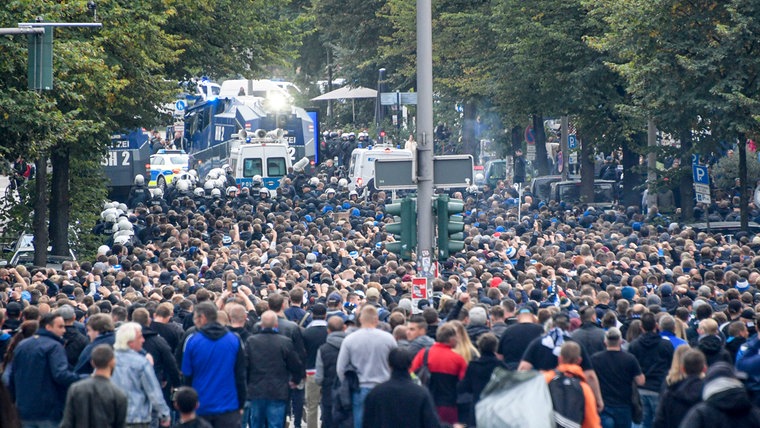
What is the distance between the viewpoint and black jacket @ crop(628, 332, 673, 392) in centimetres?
1277

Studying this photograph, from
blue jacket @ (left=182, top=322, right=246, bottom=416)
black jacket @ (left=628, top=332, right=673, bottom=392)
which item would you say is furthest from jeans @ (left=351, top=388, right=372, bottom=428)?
black jacket @ (left=628, top=332, right=673, bottom=392)

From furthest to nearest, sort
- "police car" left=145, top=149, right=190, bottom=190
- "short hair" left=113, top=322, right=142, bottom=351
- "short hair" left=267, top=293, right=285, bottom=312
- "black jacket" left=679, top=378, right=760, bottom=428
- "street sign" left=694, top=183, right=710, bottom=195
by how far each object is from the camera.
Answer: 1. "police car" left=145, top=149, right=190, bottom=190
2. "street sign" left=694, top=183, right=710, bottom=195
3. "short hair" left=267, top=293, right=285, bottom=312
4. "short hair" left=113, top=322, right=142, bottom=351
5. "black jacket" left=679, top=378, right=760, bottom=428

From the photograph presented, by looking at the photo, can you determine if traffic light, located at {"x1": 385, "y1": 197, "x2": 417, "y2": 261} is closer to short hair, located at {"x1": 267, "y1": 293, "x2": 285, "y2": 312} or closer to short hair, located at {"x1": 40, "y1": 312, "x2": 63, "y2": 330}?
short hair, located at {"x1": 267, "y1": 293, "x2": 285, "y2": 312}

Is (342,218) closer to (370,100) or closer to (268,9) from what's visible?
(268,9)

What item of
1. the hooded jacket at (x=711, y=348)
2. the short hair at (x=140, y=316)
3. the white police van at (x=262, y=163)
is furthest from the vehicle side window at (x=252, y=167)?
the hooded jacket at (x=711, y=348)

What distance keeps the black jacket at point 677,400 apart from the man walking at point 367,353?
7.77 feet

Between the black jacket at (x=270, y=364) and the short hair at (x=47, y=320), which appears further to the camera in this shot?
the black jacket at (x=270, y=364)

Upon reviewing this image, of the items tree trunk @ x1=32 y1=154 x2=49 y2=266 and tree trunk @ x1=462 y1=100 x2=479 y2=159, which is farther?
tree trunk @ x1=462 y1=100 x2=479 y2=159

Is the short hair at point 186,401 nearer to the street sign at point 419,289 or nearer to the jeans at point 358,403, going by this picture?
the jeans at point 358,403

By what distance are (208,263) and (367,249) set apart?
3.08 m

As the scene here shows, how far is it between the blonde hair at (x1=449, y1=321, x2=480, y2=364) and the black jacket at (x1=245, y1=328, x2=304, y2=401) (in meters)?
1.62

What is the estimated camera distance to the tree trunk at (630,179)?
128ft

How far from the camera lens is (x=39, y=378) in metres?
11.6

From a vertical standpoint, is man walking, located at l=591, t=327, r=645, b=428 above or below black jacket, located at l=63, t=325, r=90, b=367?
below
